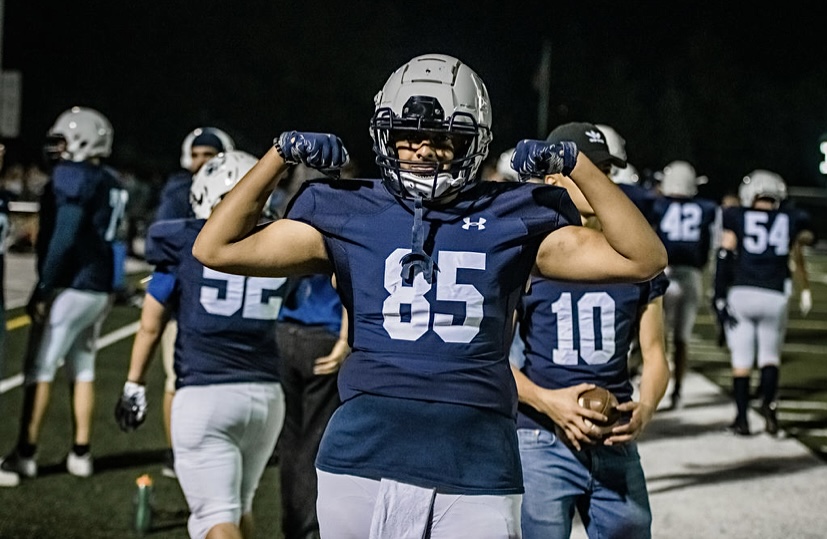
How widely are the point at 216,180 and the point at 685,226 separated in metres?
6.78

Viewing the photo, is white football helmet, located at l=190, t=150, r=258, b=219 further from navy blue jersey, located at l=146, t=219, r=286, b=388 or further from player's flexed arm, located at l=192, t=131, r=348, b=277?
player's flexed arm, located at l=192, t=131, r=348, b=277

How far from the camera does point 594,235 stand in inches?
129

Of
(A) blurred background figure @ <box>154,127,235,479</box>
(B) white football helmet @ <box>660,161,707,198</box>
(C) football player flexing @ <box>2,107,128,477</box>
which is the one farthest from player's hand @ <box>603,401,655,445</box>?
(B) white football helmet @ <box>660,161,707,198</box>

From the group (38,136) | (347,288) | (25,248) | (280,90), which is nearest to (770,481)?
(347,288)

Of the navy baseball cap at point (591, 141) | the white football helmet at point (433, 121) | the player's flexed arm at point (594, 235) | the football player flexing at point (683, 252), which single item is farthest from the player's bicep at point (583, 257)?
the football player flexing at point (683, 252)

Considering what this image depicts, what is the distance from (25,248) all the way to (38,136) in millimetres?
20926

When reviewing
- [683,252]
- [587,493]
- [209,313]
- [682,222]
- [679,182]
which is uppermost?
[679,182]

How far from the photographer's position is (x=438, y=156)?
→ 323cm

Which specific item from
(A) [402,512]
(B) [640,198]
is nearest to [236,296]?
(A) [402,512]

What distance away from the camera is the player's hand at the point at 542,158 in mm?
3164

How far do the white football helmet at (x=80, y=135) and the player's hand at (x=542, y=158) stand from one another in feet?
16.2

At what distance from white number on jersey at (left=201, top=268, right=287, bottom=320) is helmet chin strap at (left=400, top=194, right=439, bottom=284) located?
183 cm

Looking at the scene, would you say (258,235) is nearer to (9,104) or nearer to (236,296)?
(236,296)

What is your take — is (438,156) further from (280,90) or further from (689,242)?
(280,90)
